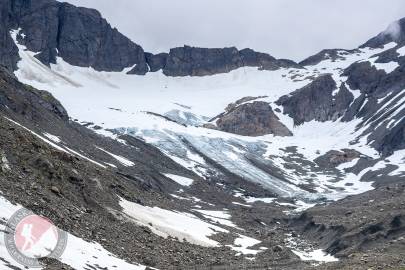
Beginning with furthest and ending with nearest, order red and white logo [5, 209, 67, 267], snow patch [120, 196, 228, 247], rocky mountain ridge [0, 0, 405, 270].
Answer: snow patch [120, 196, 228, 247] → rocky mountain ridge [0, 0, 405, 270] → red and white logo [5, 209, 67, 267]

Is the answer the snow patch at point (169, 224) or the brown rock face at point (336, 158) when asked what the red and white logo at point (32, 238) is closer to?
the snow patch at point (169, 224)

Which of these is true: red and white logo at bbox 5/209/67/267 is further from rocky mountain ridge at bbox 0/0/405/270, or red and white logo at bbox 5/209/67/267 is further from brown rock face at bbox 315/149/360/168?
brown rock face at bbox 315/149/360/168

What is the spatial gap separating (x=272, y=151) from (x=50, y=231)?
142196 mm

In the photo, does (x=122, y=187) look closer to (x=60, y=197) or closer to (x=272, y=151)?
(x=60, y=197)

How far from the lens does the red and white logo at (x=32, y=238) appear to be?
21250mm

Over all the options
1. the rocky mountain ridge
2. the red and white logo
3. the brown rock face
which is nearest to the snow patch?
the rocky mountain ridge

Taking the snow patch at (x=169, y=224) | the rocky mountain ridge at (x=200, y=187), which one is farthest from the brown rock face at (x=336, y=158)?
the snow patch at (x=169, y=224)

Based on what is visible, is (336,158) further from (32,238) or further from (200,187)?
(32,238)

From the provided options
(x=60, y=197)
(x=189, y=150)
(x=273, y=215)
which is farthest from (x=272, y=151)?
(x=60, y=197)

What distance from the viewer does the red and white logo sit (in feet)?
69.7

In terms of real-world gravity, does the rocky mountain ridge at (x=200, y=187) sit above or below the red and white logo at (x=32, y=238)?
above

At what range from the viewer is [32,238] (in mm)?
23516

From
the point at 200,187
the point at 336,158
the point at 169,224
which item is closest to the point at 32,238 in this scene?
the point at 169,224

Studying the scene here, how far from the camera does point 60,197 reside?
35531mm
